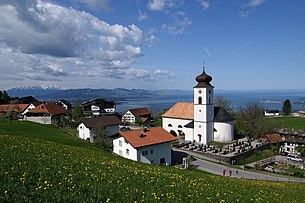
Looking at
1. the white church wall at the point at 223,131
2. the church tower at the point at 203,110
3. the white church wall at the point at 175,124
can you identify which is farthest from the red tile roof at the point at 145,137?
the white church wall at the point at 175,124

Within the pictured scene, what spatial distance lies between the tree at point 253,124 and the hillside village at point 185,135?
1.24m

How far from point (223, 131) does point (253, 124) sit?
13.6 meters

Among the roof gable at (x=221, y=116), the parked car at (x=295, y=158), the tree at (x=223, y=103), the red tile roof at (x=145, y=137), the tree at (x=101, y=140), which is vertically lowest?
the parked car at (x=295, y=158)

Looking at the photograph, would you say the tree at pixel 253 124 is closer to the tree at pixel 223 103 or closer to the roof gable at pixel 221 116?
the tree at pixel 223 103

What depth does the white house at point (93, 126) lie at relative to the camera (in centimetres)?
4788

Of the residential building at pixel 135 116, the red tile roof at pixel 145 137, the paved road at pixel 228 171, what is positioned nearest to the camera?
the paved road at pixel 228 171

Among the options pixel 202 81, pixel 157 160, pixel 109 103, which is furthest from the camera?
pixel 109 103

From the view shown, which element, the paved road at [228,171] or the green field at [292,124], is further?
the green field at [292,124]

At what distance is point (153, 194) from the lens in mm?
7539

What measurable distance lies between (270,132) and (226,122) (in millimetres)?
15437

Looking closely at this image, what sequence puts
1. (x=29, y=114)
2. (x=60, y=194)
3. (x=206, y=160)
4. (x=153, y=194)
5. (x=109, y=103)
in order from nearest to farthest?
(x=60, y=194), (x=153, y=194), (x=206, y=160), (x=29, y=114), (x=109, y=103)

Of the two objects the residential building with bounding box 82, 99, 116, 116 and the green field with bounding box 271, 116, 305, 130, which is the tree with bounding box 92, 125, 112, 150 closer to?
the green field with bounding box 271, 116, 305, 130

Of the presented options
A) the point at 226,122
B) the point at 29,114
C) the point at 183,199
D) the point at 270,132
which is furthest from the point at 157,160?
the point at 29,114

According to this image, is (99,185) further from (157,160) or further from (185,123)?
(185,123)
